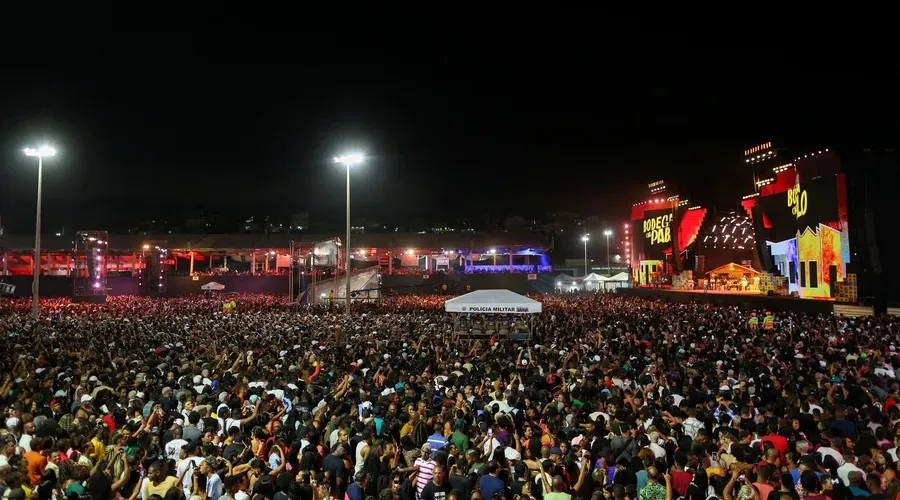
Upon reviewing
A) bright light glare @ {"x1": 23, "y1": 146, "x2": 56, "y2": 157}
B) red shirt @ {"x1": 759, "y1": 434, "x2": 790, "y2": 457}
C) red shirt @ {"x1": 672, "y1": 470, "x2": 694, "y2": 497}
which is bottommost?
red shirt @ {"x1": 672, "y1": 470, "x2": 694, "y2": 497}

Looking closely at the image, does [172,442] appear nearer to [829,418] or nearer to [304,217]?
[829,418]

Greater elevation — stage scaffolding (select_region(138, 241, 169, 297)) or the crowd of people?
stage scaffolding (select_region(138, 241, 169, 297))

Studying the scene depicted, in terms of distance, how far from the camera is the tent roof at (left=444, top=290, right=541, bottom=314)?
17.3m

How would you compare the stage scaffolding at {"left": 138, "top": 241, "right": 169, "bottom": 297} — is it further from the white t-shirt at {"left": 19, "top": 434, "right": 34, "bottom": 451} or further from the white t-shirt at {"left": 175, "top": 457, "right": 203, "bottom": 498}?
the white t-shirt at {"left": 175, "top": 457, "right": 203, "bottom": 498}

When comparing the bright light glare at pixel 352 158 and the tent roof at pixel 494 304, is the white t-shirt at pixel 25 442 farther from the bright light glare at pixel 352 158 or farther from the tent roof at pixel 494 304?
the bright light glare at pixel 352 158

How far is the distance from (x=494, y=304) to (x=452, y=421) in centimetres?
1029

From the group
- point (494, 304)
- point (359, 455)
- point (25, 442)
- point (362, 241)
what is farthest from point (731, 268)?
point (25, 442)

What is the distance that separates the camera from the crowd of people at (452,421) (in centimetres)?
544

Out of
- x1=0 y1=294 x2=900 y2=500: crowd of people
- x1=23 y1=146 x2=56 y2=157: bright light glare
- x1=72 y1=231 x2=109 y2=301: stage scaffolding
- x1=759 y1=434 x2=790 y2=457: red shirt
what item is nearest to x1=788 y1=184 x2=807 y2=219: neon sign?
x1=0 y1=294 x2=900 y2=500: crowd of people

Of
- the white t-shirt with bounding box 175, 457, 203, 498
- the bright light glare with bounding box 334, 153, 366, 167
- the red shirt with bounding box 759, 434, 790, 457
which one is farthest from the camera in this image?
the bright light glare with bounding box 334, 153, 366, 167

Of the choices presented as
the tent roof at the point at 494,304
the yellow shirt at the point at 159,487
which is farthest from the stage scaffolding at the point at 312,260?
the yellow shirt at the point at 159,487

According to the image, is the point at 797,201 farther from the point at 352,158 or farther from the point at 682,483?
the point at 682,483

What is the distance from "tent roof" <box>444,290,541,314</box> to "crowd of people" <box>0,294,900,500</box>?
133 inches

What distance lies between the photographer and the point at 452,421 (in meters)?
7.23
